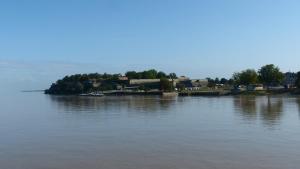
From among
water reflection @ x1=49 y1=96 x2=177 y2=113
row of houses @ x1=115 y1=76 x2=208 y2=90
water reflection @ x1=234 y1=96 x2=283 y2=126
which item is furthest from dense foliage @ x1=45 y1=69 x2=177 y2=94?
water reflection @ x1=234 y1=96 x2=283 y2=126

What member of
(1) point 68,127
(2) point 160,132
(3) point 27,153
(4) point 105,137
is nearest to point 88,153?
(3) point 27,153

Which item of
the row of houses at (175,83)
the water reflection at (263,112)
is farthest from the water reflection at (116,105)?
the row of houses at (175,83)

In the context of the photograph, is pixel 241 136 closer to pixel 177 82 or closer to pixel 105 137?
pixel 105 137

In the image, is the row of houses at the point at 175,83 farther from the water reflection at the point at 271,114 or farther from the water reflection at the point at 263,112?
the water reflection at the point at 271,114

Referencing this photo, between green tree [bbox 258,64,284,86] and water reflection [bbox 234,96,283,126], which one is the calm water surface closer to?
water reflection [bbox 234,96,283,126]

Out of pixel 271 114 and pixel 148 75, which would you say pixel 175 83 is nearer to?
pixel 148 75

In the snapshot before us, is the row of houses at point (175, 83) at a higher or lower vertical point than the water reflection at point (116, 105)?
higher

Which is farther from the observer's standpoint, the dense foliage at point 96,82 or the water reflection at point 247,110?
the dense foliage at point 96,82

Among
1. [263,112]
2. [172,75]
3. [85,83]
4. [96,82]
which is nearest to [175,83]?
[172,75]

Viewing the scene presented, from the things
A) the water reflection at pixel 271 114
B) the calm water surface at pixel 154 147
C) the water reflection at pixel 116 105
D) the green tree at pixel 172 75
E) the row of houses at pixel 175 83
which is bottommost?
the calm water surface at pixel 154 147

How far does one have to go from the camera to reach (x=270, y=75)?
336ft

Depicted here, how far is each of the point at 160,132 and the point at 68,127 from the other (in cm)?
631

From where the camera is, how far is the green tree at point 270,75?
10168cm

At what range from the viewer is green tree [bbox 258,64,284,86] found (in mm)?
101681
